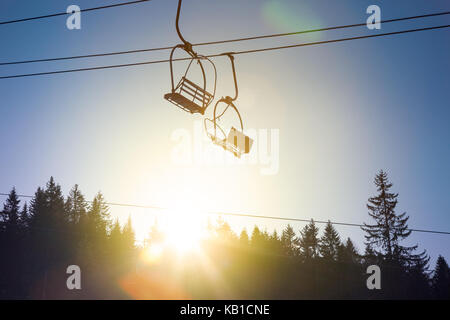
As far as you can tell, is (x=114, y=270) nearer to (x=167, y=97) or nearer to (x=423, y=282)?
(x=423, y=282)

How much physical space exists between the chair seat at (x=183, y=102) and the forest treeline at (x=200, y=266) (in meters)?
38.3

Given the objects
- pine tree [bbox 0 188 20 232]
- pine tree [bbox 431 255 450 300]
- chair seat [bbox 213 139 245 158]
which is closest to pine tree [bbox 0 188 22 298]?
pine tree [bbox 0 188 20 232]

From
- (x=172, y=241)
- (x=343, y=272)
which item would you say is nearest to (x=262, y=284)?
(x=343, y=272)

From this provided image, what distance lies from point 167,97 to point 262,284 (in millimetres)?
43675

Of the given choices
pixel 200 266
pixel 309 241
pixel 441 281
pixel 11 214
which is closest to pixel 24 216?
pixel 11 214

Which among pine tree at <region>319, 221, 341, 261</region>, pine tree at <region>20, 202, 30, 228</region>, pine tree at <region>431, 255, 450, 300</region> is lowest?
pine tree at <region>431, 255, 450, 300</region>

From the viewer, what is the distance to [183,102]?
26.5 ft

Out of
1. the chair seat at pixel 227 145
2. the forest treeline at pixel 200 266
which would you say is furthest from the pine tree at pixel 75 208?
the chair seat at pixel 227 145

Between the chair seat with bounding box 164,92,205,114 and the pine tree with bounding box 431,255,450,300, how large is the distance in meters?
51.9

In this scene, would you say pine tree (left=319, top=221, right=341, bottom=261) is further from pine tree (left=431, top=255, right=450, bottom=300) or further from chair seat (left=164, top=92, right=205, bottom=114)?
chair seat (left=164, top=92, right=205, bottom=114)

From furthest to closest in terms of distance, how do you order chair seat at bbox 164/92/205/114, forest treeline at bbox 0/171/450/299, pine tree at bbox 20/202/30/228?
pine tree at bbox 20/202/30/228
forest treeline at bbox 0/171/450/299
chair seat at bbox 164/92/205/114

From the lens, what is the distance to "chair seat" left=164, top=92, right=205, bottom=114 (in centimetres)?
795

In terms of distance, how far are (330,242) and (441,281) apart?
59.0ft

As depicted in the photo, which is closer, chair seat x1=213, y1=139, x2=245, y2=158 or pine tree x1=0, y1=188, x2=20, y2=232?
chair seat x1=213, y1=139, x2=245, y2=158
